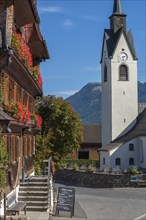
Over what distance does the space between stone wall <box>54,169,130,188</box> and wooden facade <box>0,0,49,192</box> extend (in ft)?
67.8

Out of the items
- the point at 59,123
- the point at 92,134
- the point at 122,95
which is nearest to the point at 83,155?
the point at 92,134

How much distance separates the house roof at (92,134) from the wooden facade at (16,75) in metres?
57.3

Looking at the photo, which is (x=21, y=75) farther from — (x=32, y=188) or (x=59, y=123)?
(x=59, y=123)

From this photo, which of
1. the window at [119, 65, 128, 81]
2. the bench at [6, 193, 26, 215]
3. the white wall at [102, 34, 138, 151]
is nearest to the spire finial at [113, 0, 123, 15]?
the white wall at [102, 34, 138, 151]

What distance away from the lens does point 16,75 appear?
19.1m

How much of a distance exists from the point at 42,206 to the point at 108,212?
704 cm

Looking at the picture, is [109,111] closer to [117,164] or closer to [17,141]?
[117,164]

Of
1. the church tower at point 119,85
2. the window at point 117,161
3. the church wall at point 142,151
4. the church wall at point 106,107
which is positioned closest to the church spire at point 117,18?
the church tower at point 119,85

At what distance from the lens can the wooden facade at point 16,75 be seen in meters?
15.0

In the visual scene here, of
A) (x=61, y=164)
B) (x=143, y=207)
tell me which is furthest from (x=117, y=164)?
(x=143, y=207)

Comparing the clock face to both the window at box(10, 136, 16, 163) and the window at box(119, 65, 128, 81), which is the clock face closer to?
the window at box(119, 65, 128, 81)

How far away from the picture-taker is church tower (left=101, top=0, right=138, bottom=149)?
69.1 m

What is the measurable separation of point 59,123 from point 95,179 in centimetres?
1220

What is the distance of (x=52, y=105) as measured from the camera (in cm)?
3744
